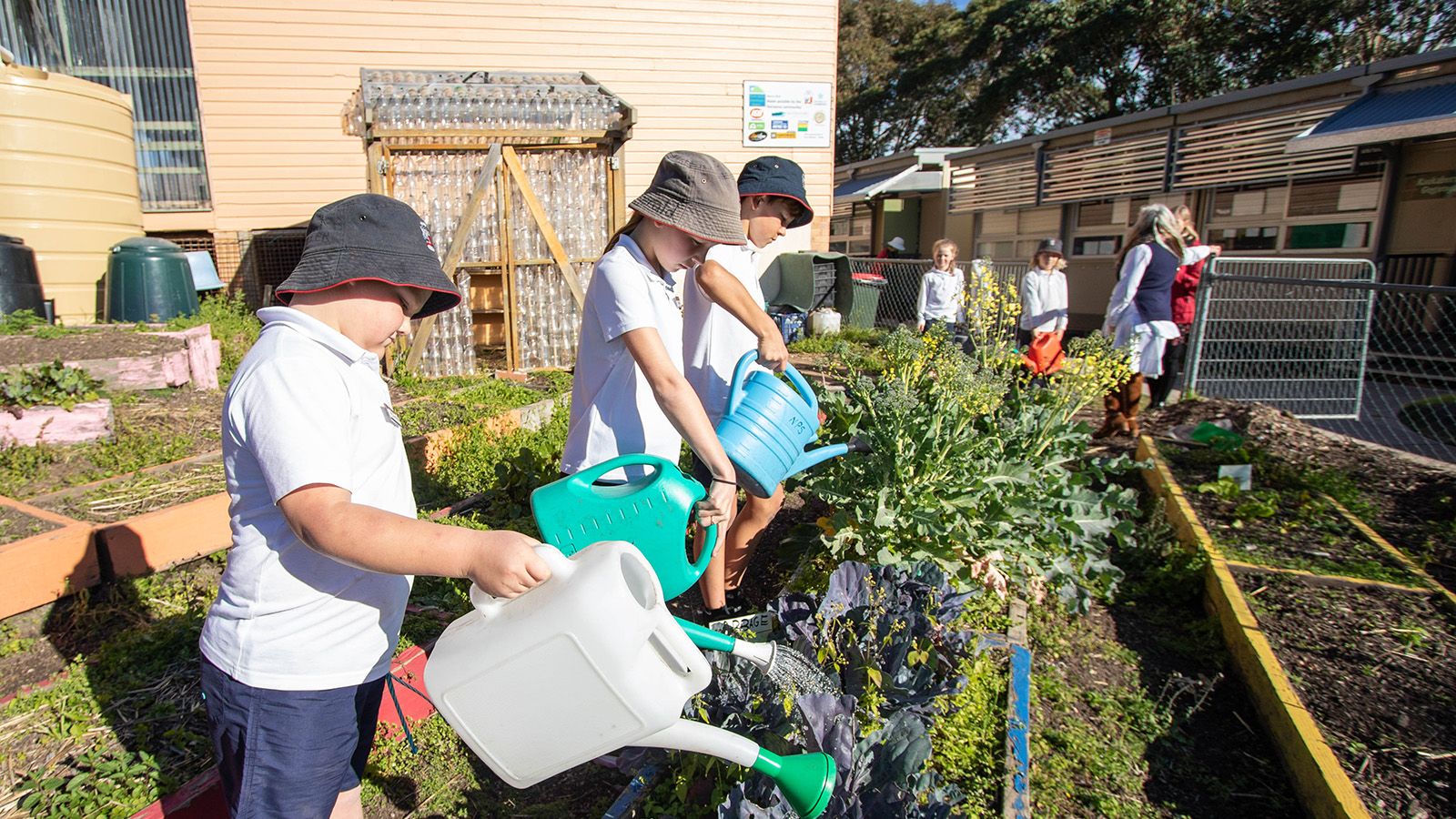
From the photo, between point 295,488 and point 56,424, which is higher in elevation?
point 295,488

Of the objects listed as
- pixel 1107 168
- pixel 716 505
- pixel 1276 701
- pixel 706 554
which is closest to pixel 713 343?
pixel 716 505

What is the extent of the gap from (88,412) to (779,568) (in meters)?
3.67

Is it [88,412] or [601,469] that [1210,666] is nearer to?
[601,469]

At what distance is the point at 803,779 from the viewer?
1.88m

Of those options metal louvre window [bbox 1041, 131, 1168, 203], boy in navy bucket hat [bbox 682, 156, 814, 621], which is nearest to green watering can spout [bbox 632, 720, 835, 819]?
boy in navy bucket hat [bbox 682, 156, 814, 621]

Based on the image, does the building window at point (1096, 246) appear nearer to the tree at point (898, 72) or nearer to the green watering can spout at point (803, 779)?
the green watering can spout at point (803, 779)

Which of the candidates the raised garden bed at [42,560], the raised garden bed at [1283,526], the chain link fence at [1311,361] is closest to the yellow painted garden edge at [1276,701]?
the raised garden bed at [1283,526]

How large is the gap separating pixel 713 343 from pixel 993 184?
48.8 feet

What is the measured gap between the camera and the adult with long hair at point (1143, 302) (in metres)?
6.10

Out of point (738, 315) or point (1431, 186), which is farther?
point (1431, 186)

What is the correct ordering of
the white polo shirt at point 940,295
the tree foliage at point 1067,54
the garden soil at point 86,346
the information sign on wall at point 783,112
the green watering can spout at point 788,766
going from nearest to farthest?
the green watering can spout at point 788,766, the garden soil at point 86,346, the white polo shirt at point 940,295, the information sign on wall at point 783,112, the tree foliage at point 1067,54

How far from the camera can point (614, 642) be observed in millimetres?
1362

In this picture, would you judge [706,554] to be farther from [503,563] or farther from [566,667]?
[503,563]

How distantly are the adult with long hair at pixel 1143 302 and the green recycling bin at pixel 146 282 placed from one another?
801 cm
